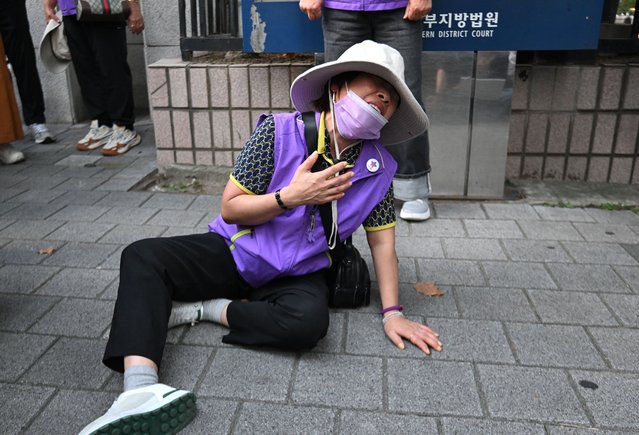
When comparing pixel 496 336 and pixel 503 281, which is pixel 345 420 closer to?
pixel 496 336

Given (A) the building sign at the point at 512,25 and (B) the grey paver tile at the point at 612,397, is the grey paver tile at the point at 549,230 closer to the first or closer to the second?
(A) the building sign at the point at 512,25

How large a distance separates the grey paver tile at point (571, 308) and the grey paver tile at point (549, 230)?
70cm

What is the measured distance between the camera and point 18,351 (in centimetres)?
218

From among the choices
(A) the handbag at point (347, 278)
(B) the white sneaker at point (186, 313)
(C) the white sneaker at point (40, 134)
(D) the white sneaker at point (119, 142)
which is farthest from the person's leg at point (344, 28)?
(C) the white sneaker at point (40, 134)

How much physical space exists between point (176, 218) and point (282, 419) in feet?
6.76

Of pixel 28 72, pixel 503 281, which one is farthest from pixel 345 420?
pixel 28 72

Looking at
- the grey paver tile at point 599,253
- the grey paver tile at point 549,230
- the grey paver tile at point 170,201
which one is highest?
the grey paver tile at point 599,253

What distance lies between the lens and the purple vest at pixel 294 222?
2150 millimetres

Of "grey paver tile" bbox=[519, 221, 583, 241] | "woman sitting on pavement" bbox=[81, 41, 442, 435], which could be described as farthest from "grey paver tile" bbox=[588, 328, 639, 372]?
"grey paver tile" bbox=[519, 221, 583, 241]

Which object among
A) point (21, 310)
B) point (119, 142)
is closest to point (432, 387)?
point (21, 310)

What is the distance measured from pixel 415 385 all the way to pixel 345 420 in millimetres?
296

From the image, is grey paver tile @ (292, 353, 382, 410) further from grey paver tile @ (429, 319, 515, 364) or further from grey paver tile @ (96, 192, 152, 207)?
grey paver tile @ (96, 192, 152, 207)

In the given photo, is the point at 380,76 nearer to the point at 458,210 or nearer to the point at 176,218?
the point at 458,210

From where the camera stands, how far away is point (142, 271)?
2096 mm
